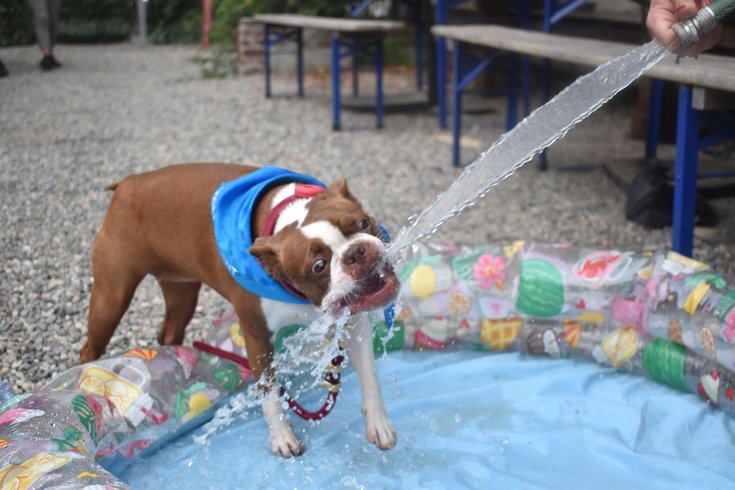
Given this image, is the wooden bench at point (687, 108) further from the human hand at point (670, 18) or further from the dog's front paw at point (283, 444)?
the dog's front paw at point (283, 444)

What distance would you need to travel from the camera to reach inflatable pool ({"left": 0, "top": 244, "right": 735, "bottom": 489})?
9.52ft

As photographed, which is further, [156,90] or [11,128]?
[156,90]

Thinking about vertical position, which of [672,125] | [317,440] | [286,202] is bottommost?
[317,440]

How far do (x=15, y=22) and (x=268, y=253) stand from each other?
13006mm

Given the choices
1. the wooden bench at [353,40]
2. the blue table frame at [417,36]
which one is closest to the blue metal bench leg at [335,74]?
the wooden bench at [353,40]

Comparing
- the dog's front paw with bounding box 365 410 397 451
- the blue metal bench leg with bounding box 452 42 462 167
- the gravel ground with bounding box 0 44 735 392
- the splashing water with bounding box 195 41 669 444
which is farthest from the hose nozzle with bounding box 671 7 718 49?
the blue metal bench leg with bounding box 452 42 462 167

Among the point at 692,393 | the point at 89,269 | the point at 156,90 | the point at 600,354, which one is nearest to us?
the point at 692,393

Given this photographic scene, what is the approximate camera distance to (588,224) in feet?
17.1

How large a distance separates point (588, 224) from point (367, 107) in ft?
13.4

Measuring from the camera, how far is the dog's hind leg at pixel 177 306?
3516mm

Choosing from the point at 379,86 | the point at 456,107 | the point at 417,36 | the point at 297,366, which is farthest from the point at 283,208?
the point at 417,36

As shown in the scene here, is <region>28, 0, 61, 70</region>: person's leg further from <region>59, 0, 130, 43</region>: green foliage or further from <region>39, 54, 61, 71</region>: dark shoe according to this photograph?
<region>59, 0, 130, 43</region>: green foliage

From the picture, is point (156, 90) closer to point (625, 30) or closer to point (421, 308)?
point (625, 30)

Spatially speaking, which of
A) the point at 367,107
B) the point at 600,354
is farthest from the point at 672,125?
the point at 600,354
